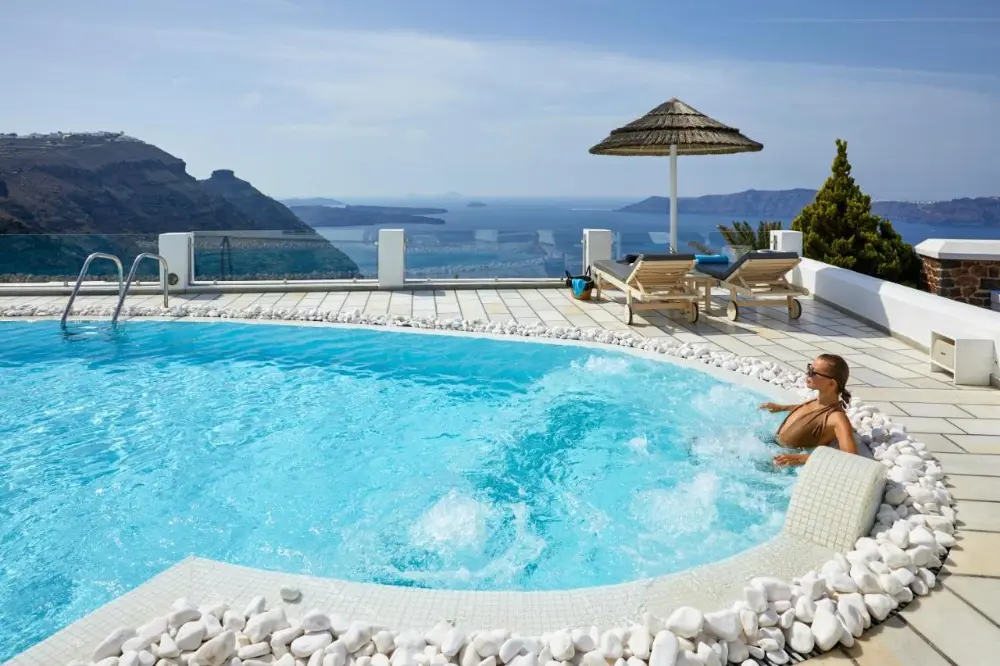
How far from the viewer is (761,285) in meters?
8.49

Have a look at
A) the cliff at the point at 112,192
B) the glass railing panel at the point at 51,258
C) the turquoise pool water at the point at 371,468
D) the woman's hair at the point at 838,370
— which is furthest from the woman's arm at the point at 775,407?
the cliff at the point at 112,192

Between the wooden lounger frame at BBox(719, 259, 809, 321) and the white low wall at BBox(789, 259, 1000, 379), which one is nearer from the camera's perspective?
the white low wall at BBox(789, 259, 1000, 379)

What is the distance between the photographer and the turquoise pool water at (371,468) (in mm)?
3496

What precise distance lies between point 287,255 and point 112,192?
46.9 meters

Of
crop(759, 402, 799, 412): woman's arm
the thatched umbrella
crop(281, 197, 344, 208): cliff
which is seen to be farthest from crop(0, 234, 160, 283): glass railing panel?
crop(281, 197, 344, 208): cliff

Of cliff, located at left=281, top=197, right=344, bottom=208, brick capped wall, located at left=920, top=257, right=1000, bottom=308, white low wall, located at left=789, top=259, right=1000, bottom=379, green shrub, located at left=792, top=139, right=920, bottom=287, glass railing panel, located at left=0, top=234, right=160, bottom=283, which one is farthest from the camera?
cliff, located at left=281, top=197, right=344, bottom=208

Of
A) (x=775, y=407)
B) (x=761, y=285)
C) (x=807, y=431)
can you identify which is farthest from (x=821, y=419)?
(x=761, y=285)

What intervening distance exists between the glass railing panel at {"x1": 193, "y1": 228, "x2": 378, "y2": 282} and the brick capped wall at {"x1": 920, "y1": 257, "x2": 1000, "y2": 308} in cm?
831

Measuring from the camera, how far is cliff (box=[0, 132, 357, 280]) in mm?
48469

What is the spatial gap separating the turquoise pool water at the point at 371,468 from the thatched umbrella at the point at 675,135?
→ 3958mm

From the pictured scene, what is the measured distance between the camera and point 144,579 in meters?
3.32

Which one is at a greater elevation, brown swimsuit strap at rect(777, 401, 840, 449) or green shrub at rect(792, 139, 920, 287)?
green shrub at rect(792, 139, 920, 287)

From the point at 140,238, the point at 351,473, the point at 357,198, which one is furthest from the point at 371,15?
the point at 357,198

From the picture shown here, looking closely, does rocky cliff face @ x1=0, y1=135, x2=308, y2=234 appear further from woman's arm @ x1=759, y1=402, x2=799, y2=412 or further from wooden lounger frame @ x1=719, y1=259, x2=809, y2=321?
woman's arm @ x1=759, y1=402, x2=799, y2=412
